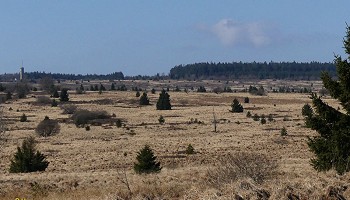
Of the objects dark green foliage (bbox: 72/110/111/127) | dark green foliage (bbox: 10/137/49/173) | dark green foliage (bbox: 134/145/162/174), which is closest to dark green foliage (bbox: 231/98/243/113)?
dark green foliage (bbox: 72/110/111/127)

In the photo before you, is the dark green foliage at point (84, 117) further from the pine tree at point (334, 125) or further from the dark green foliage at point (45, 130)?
the pine tree at point (334, 125)

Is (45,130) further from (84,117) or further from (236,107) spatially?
(236,107)

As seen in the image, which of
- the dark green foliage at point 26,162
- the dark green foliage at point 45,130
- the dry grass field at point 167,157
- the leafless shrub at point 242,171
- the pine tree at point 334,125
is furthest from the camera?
the dark green foliage at point 45,130

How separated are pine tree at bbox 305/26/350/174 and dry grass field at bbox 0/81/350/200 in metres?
1.09

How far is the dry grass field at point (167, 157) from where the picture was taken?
11.5m

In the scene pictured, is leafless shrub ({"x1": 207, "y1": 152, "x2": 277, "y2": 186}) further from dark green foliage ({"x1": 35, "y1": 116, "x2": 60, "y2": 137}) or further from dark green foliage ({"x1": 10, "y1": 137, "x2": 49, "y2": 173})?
dark green foliage ({"x1": 35, "y1": 116, "x2": 60, "y2": 137})

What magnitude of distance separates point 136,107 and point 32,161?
202 feet

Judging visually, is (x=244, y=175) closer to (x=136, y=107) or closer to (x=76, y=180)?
(x=76, y=180)

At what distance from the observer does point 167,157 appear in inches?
1420

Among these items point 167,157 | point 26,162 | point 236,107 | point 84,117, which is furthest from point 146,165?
point 236,107

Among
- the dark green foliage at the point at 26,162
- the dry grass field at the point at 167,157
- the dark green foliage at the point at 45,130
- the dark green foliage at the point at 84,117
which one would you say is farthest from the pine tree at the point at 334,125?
the dark green foliage at the point at 84,117

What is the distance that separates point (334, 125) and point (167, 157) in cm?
2065

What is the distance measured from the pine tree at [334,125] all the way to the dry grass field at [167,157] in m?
1.09

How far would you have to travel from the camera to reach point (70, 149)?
4216 centimetres
